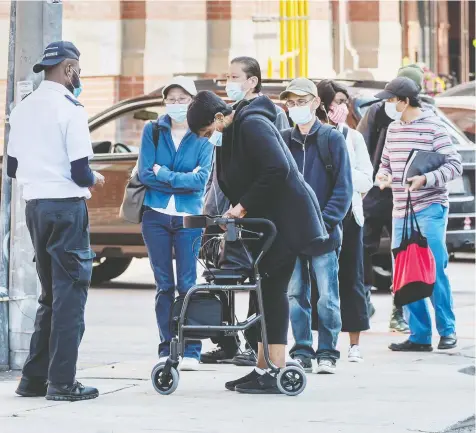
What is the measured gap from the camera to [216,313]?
905 cm

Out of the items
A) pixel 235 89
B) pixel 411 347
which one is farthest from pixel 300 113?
pixel 411 347

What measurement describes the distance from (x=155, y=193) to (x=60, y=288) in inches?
68.5

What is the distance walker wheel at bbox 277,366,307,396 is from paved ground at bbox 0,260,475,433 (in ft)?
0.25

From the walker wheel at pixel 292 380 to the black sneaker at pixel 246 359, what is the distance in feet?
4.64

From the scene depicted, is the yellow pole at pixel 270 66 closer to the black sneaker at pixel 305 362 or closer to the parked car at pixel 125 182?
the parked car at pixel 125 182

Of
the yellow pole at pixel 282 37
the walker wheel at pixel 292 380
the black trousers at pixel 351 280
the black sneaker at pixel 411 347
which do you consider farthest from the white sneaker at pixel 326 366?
the yellow pole at pixel 282 37

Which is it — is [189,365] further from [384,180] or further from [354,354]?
[384,180]

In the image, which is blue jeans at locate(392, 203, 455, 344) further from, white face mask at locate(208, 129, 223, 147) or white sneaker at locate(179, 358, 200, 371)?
white face mask at locate(208, 129, 223, 147)

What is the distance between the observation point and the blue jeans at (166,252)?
33.8 ft

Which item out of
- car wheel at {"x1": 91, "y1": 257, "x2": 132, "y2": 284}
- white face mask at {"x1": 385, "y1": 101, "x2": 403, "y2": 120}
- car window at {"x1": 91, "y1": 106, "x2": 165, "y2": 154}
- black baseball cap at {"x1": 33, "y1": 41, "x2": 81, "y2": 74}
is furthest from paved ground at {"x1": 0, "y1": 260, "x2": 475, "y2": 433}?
car wheel at {"x1": 91, "y1": 257, "x2": 132, "y2": 284}


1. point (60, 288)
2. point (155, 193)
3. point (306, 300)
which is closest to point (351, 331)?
point (306, 300)

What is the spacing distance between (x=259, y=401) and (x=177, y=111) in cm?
230

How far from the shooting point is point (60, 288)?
879 cm

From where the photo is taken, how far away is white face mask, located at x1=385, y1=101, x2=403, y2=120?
1175 cm
